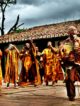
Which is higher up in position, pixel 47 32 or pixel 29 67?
pixel 47 32

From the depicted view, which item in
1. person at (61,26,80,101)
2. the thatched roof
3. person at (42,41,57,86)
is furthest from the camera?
the thatched roof

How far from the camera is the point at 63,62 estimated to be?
41.9 feet

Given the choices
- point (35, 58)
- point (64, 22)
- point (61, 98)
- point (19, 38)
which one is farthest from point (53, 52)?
point (64, 22)

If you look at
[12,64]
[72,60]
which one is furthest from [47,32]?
[72,60]

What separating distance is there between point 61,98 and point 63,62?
3.88 feet

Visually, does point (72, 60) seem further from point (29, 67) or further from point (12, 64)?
point (12, 64)

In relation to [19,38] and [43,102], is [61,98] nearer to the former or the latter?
[43,102]

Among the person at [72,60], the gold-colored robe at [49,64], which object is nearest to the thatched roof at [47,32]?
the gold-colored robe at [49,64]

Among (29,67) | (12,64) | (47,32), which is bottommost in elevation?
(29,67)

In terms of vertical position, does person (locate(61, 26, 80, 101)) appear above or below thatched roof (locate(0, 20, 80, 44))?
below

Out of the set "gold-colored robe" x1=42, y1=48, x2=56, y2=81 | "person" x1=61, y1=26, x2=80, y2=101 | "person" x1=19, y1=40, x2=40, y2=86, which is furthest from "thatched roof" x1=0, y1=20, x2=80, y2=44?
"person" x1=61, y1=26, x2=80, y2=101

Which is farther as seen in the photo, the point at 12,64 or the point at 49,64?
the point at 49,64

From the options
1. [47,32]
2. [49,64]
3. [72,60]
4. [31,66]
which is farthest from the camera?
[47,32]

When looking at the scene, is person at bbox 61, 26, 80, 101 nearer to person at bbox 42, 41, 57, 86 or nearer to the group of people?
the group of people
